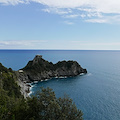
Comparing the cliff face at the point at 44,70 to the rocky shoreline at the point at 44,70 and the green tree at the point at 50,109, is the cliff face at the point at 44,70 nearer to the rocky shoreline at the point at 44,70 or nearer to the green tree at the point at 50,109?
the rocky shoreline at the point at 44,70

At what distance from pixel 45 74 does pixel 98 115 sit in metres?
69.8

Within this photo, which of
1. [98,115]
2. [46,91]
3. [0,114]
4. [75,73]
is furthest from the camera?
[75,73]

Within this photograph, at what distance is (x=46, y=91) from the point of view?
28.4 metres

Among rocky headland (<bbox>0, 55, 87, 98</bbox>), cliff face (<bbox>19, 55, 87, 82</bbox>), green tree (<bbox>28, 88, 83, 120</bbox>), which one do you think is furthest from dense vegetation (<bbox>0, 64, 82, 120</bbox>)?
cliff face (<bbox>19, 55, 87, 82</bbox>)

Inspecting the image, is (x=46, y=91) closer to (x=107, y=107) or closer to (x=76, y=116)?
(x=76, y=116)

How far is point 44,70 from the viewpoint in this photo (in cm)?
11281

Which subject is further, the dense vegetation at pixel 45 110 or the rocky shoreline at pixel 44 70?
the rocky shoreline at pixel 44 70

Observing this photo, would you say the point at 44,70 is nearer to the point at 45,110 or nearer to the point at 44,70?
the point at 44,70

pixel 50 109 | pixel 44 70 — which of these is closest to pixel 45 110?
pixel 50 109

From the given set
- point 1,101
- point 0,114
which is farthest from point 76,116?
point 1,101

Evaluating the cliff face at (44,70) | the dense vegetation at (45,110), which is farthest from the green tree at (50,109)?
the cliff face at (44,70)

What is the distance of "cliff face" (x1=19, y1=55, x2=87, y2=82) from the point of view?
106 m

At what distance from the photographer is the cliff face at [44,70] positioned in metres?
106

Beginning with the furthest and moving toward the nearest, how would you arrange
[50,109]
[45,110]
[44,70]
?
[44,70], [45,110], [50,109]
